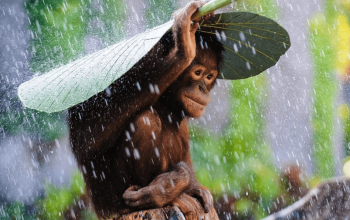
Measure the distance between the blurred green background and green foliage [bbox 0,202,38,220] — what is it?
1 centimetres

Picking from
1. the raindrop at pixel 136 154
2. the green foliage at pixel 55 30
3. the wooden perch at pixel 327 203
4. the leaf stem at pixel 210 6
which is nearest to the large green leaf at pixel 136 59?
the leaf stem at pixel 210 6

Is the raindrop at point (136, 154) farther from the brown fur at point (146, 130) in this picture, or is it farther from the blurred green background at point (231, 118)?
the blurred green background at point (231, 118)

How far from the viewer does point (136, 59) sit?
5.15 ft

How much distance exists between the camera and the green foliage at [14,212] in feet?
16.3

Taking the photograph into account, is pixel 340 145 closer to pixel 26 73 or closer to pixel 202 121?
pixel 202 121

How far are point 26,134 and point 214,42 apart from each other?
3521mm

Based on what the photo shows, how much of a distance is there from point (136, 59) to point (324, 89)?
541 centimetres

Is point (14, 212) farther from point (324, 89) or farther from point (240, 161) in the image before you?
point (324, 89)

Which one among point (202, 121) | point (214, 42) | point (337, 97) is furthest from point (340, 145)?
point (214, 42)

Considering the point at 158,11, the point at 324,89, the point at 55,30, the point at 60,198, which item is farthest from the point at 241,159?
the point at 55,30

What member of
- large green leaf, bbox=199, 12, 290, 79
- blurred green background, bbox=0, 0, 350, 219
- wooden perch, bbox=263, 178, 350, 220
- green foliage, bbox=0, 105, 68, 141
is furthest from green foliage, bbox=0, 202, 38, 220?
large green leaf, bbox=199, 12, 290, 79

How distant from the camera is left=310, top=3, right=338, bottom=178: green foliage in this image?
6148 millimetres

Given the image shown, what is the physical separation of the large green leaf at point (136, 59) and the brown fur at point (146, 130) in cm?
14

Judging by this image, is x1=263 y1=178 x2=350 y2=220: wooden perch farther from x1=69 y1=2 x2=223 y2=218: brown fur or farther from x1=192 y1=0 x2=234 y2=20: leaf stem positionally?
x1=192 y1=0 x2=234 y2=20: leaf stem
